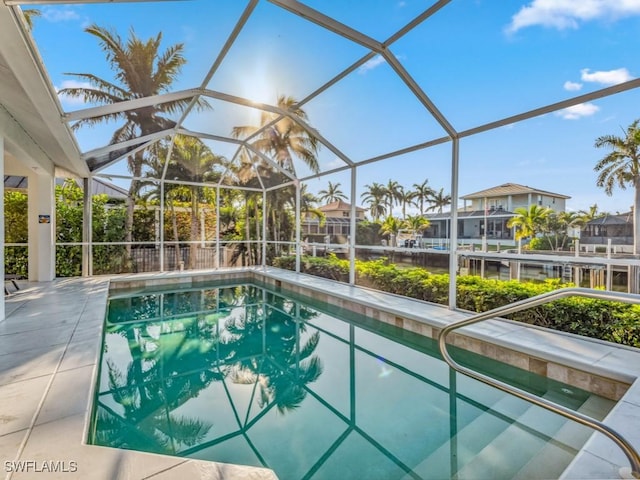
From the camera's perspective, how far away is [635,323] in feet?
12.1

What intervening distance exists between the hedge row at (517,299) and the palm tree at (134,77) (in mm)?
5003

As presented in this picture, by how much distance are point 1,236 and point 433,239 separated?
787cm

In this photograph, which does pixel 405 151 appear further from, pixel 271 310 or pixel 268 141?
pixel 268 141

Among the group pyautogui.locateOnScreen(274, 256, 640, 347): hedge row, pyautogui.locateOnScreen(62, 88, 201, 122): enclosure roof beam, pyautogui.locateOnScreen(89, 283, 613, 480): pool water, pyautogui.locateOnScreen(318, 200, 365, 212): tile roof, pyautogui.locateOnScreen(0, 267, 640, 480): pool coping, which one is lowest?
pyautogui.locateOnScreen(89, 283, 613, 480): pool water

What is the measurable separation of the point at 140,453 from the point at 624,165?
207 inches

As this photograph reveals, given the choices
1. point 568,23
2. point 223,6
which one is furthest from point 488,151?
point 223,6

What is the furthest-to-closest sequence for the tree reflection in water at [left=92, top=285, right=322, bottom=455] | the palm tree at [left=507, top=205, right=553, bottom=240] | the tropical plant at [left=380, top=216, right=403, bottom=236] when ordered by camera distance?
1. the tropical plant at [left=380, top=216, right=403, bottom=236]
2. the palm tree at [left=507, top=205, right=553, bottom=240]
3. the tree reflection in water at [left=92, top=285, right=322, bottom=455]

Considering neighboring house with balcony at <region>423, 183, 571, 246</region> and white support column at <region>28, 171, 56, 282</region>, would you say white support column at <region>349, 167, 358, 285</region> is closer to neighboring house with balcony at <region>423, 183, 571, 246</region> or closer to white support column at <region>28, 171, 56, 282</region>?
neighboring house with balcony at <region>423, 183, 571, 246</region>

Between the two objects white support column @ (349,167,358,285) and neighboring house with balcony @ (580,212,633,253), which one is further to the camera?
white support column @ (349,167,358,285)

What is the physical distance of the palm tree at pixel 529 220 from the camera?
4.68 meters

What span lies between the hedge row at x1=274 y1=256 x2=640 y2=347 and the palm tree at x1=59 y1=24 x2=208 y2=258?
5003 mm

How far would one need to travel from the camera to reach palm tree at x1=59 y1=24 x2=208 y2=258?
14.2 ft

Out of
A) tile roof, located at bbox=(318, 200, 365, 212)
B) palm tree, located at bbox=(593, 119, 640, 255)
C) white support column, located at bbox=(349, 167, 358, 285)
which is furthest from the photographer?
tile roof, located at bbox=(318, 200, 365, 212)

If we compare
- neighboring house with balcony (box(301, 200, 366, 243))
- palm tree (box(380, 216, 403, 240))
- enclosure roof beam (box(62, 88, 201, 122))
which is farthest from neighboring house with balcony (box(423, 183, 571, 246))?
neighboring house with balcony (box(301, 200, 366, 243))
